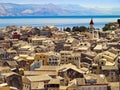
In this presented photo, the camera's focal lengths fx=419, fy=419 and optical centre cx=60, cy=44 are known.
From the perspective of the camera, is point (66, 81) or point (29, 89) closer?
point (29, 89)

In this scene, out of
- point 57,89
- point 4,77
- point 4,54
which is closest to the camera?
point 57,89

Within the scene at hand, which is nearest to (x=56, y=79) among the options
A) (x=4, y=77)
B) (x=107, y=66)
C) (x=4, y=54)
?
(x=4, y=77)

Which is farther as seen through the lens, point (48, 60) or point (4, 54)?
point (4, 54)

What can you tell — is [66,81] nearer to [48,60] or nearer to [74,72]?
[74,72]

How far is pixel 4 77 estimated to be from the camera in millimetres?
28406

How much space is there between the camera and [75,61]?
3631 centimetres

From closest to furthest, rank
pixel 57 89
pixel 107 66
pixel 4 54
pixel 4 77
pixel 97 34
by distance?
pixel 57 89 → pixel 4 77 → pixel 107 66 → pixel 4 54 → pixel 97 34

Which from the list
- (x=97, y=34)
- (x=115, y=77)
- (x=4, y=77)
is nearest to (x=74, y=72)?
(x=115, y=77)

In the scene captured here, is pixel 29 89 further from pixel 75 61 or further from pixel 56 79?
pixel 75 61

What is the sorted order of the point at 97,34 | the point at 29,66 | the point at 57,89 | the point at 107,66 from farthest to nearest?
the point at 97,34
the point at 29,66
the point at 107,66
the point at 57,89

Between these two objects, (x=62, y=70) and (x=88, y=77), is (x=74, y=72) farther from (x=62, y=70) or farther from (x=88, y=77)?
(x=88, y=77)

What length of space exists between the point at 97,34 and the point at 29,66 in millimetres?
29731

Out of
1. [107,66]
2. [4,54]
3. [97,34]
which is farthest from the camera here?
[97,34]

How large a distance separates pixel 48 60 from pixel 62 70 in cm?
633
